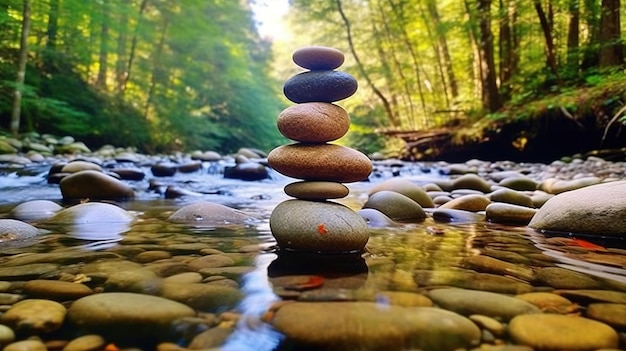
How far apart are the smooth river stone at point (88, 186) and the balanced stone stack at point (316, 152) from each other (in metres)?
2.51

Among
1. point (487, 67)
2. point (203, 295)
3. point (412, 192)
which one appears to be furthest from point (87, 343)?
point (487, 67)

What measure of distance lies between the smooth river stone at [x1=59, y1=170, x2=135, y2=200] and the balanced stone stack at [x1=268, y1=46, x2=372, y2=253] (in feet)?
8.23

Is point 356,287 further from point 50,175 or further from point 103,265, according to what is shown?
point 50,175

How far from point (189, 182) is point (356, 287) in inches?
195

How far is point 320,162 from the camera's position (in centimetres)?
203

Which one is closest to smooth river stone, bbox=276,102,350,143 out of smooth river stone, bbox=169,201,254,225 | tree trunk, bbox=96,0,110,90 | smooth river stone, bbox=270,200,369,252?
smooth river stone, bbox=270,200,369,252

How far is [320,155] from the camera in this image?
80.3 inches

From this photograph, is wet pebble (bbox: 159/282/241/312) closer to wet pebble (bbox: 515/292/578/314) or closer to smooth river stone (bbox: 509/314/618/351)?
smooth river stone (bbox: 509/314/618/351)

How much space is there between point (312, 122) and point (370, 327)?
1.23 meters

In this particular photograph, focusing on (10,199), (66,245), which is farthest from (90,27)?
(66,245)

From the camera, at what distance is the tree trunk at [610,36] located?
24.6 feet

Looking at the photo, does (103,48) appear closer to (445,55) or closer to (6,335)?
(445,55)

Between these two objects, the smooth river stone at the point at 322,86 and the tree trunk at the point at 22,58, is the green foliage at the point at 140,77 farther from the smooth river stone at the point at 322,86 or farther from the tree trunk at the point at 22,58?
the smooth river stone at the point at 322,86

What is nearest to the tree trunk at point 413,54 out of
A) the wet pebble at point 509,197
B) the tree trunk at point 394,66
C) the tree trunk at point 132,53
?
the tree trunk at point 394,66
